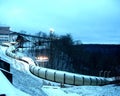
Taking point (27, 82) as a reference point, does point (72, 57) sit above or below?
below

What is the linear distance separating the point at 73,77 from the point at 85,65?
124 ft

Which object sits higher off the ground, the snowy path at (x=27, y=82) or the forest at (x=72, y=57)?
the snowy path at (x=27, y=82)

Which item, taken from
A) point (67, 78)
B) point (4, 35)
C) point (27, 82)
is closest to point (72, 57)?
point (4, 35)

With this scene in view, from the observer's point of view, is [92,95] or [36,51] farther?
[36,51]

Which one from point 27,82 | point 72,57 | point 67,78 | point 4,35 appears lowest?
point 72,57

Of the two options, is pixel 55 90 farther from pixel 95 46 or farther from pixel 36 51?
pixel 95 46

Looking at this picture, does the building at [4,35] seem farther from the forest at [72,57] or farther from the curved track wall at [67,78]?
the curved track wall at [67,78]

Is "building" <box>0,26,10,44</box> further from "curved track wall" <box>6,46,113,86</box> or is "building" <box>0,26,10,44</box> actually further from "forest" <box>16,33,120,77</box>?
"curved track wall" <box>6,46,113,86</box>

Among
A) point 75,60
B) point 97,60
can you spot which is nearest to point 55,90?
point 75,60

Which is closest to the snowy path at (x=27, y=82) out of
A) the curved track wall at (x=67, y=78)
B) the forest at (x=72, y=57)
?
the curved track wall at (x=67, y=78)

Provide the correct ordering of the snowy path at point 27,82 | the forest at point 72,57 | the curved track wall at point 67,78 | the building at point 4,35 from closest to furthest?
Answer: the snowy path at point 27,82, the curved track wall at point 67,78, the forest at point 72,57, the building at point 4,35

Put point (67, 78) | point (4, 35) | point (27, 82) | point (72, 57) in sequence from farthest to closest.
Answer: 1. point (4, 35)
2. point (72, 57)
3. point (67, 78)
4. point (27, 82)

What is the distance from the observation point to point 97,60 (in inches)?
2450

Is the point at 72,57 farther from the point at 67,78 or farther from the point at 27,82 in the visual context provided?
the point at 27,82
